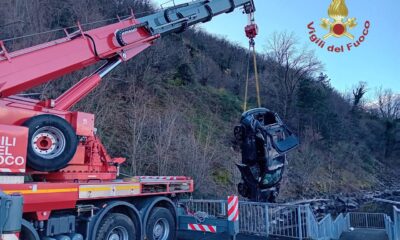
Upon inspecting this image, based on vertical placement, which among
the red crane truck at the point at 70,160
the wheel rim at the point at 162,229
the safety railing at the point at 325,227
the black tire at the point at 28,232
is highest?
the red crane truck at the point at 70,160

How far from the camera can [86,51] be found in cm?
779

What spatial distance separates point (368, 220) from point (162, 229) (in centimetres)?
1706

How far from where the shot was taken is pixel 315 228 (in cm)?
1044

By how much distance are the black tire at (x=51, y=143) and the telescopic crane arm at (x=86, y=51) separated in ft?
2.11

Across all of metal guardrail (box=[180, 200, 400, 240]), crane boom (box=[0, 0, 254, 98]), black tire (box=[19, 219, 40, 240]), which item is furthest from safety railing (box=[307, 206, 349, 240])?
black tire (box=[19, 219, 40, 240])

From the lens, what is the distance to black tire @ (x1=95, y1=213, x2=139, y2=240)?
7215mm

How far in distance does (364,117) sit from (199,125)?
47.3 metres

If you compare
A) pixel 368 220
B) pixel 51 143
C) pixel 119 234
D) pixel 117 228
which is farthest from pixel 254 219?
pixel 368 220

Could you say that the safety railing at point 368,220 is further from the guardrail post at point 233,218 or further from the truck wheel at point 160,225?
the truck wheel at point 160,225

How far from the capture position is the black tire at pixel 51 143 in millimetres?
6461

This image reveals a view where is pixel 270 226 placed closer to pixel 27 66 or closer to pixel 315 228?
pixel 315 228

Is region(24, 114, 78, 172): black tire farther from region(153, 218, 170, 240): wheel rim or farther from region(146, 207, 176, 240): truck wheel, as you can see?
region(153, 218, 170, 240): wheel rim

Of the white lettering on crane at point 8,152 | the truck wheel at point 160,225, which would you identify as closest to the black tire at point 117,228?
the truck wheel at point 160,225

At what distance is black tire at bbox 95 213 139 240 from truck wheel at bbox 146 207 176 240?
1.94ft
